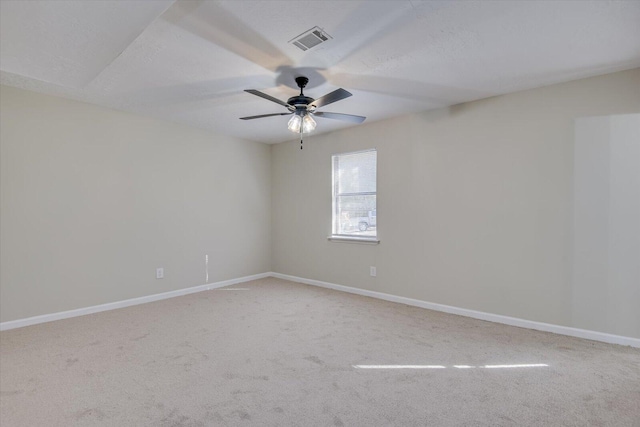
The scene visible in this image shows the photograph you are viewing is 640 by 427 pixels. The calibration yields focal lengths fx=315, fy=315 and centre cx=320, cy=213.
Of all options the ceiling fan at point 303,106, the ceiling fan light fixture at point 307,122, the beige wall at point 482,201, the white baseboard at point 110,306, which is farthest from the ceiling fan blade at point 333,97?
the white baseboard at point 110,306

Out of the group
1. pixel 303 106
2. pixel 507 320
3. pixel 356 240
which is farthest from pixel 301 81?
pixel 507 320

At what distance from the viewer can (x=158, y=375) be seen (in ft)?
7.46

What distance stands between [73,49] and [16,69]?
2.47 ft

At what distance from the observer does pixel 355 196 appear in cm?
472

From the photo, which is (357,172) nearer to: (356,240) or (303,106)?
(356,240)

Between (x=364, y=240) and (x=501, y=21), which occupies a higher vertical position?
(x=501, y=21)

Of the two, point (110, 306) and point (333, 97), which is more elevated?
point (333, 97)

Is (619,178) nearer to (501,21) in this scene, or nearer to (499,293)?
(499,293)

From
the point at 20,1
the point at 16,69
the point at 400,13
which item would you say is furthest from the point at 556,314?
the point at 16,69

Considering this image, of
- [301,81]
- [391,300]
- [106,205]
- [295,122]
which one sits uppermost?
[301,81]

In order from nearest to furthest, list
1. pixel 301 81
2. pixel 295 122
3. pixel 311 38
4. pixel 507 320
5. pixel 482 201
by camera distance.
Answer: pixel 311 38, pixel 301 81, pixel 295 122, pixel 507 320, pixel 482 201

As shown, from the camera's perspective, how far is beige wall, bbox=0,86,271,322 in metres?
3.23

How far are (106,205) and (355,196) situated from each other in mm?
3254

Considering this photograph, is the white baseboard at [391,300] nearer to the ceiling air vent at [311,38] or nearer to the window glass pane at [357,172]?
the window glass pane at [357,172]
